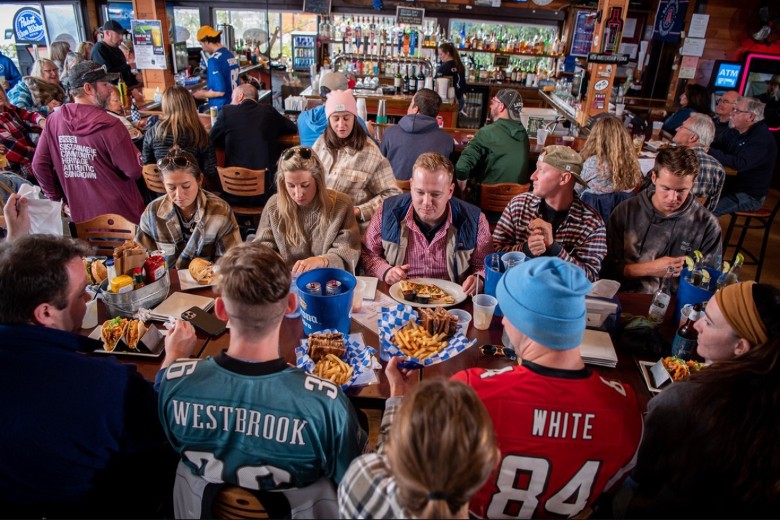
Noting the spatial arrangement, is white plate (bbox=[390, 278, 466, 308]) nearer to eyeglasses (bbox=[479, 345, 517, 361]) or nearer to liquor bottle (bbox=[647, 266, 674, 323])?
eyeglasses (bbox=[479, 345, 517, 361])

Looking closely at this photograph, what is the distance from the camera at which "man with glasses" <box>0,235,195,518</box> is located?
1460mm

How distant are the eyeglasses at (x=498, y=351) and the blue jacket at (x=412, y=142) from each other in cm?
277

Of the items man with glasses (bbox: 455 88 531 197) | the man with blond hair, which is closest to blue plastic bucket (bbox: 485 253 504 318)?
the man with blond hair

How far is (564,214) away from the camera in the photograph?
295 centimetres

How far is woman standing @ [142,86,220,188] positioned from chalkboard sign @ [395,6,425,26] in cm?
580

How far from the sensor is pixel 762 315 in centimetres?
161

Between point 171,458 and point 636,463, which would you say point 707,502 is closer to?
point 636,463

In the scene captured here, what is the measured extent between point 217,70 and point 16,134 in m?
3.57

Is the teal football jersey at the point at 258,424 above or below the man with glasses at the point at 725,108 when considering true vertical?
below

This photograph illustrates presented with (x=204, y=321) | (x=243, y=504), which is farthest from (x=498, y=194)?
(x=243, y=504)

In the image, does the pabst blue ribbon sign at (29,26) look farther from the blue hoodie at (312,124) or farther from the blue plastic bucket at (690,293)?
the blue plastic bucket at (690,293)

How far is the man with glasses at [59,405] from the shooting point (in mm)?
1460

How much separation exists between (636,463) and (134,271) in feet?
6.92

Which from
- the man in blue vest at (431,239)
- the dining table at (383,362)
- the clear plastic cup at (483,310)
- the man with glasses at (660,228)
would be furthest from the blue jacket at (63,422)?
the man with glasses at (660,228)
